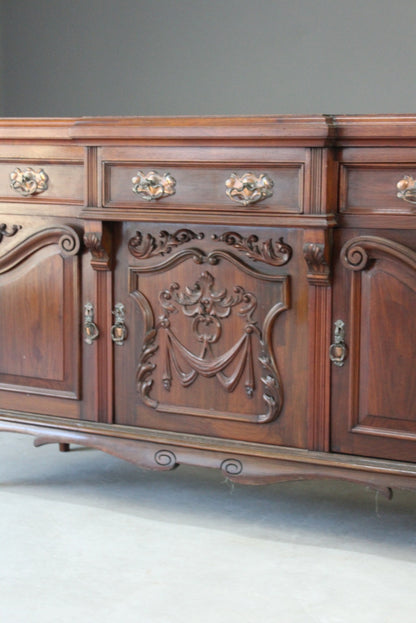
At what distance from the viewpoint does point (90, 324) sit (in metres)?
2.50

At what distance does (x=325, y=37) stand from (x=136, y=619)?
2818mm

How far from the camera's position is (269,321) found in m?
2.30

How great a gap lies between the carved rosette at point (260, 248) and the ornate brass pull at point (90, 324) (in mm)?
409

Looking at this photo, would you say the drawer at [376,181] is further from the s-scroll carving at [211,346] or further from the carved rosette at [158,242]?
the carved rosette at [158,242]

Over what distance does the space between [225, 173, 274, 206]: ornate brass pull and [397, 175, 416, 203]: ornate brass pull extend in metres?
0.29

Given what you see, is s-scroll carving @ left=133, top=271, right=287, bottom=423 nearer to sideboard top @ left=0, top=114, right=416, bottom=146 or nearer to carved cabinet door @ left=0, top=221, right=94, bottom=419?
carved cabinet door @ left=0, top=221, right=94, bottom=419

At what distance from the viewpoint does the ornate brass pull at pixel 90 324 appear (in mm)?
2500

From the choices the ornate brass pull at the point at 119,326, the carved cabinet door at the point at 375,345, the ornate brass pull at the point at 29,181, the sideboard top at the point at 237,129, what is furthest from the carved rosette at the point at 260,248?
the ornate brass pull at the point at 29,181

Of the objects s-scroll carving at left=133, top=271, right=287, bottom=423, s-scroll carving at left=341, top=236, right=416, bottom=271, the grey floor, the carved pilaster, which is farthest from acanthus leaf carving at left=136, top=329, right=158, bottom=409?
s-scroll carving at left=341, top=236, right=416, bottom=271

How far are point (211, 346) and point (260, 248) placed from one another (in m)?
0.27

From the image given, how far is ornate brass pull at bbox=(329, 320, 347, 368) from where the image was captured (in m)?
2.24

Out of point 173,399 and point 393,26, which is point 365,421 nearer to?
point 173,399

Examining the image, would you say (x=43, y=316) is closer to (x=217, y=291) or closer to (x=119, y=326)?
(x=119, y=326)

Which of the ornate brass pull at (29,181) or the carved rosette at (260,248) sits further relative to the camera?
the ornate brass pull at (29,181)
